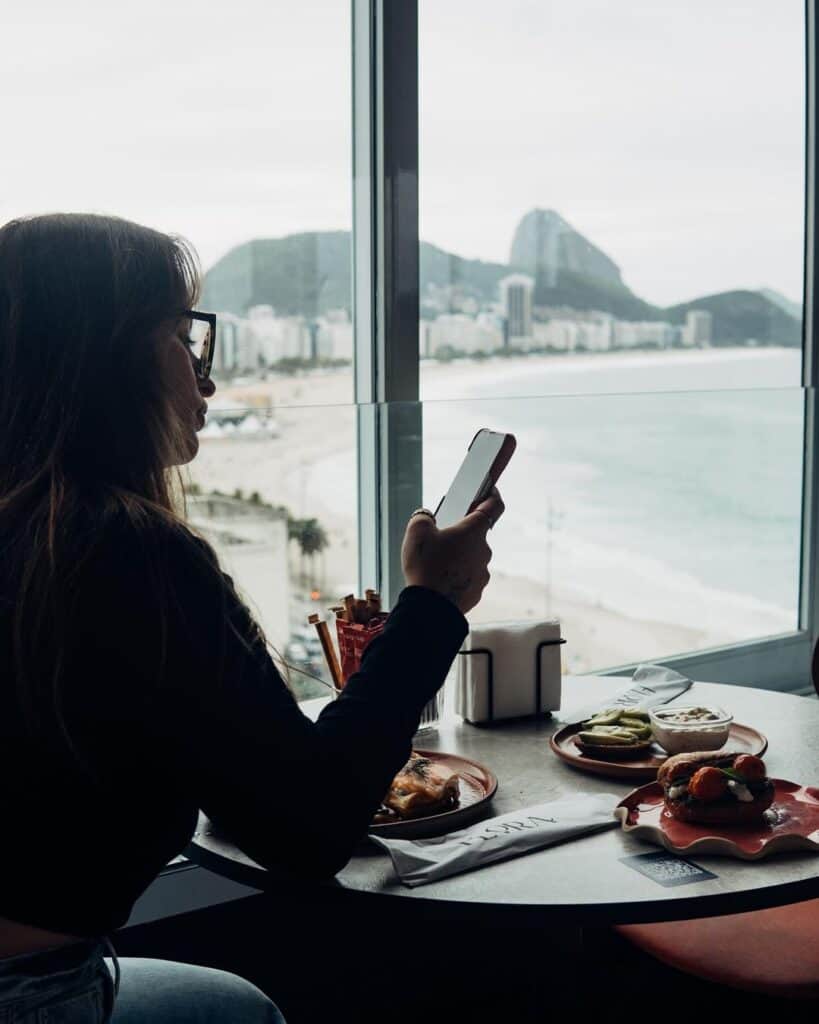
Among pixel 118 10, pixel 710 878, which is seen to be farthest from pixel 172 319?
pixel 118 10

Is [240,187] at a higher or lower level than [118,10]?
lower

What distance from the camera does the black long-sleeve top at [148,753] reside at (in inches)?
35.3

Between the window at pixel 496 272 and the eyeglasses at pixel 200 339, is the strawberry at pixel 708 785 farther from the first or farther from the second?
the window at pixel 496 272

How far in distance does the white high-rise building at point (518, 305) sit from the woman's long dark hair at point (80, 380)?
5.68ft

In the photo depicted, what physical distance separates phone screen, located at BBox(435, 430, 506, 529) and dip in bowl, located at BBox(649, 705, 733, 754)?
1.22 ft

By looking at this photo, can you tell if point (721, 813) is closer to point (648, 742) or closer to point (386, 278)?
point (648, 742)

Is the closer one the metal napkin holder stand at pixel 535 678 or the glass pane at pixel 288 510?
the metal napkin holder stand at pixel 535 678

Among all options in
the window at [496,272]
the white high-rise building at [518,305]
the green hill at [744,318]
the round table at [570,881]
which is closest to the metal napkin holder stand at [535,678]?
the round table at [570,881]

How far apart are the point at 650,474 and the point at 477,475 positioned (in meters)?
1.78

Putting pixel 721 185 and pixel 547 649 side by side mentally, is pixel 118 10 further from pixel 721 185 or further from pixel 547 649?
pixel 721 185

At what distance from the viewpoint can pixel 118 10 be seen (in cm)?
212

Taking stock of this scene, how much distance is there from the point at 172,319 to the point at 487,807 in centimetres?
63

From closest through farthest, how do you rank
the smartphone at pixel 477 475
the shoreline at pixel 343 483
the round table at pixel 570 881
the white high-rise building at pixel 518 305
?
the round table at pixel 570 881, the smartphone at pixel 477 475, the shoreline at pixel 343 483, the white high-rise building at pixel 518 305

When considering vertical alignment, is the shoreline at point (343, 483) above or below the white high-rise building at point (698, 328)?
below
